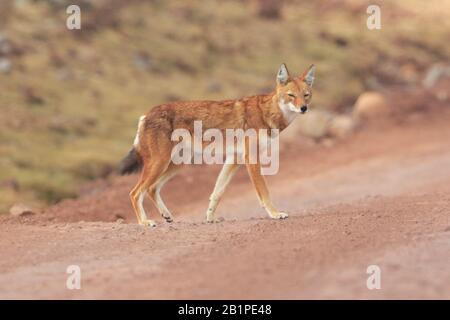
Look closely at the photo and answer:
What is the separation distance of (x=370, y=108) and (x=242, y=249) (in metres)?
18.3

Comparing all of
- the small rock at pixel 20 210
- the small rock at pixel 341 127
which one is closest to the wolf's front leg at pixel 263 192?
the small rock at pixel 20 210

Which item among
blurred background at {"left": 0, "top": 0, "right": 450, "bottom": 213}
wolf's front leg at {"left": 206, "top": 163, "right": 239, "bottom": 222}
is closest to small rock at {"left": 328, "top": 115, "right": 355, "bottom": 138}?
blurred background at {"left": 0, "top": 0, "right": 450, "bottom": 213}

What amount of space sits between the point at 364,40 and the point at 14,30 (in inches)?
574

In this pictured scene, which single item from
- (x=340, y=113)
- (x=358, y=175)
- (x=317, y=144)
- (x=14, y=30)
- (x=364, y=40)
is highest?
(x=364, y=40)

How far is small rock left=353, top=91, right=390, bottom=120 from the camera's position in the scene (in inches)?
1057

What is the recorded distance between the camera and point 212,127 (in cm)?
1218

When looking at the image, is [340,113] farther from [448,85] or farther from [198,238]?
[198,238]

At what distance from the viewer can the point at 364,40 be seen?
38.0 meters

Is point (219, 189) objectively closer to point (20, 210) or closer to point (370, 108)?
point (20, 210)

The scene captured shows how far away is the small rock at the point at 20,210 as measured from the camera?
1458cm

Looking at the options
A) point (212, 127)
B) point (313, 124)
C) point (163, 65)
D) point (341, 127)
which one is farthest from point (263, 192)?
point (163, 65)

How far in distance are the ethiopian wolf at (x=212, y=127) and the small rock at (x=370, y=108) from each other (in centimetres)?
1423

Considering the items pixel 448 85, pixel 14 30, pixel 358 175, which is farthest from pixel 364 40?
pixel 358 175

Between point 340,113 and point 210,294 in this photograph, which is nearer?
point 210,294
